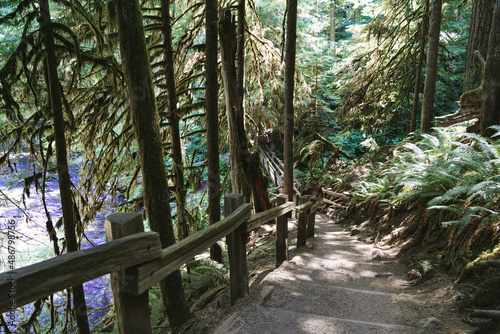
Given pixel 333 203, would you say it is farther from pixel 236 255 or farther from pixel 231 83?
pixel 236 255

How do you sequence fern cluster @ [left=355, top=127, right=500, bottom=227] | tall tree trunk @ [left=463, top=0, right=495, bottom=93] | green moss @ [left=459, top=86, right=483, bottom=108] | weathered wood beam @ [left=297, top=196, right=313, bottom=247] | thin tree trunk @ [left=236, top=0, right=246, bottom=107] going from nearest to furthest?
fern cluster @ [left=355, top=127, right=500, bottom=227], weathered wood beam @ [left=297, top=196, right=313, bottom=247], thin tree trunk @ [left=236, top=0, right=246, bottom=107], green moss @ [left=459, top=86, right=483, bottom=108], tall tree trunk @ [left=463, top=0, right=495, bottom=93]

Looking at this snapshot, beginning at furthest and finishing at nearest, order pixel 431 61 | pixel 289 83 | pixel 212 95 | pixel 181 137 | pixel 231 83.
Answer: pixel 431 61 → pixel 289 83 → pixel 231 83 → pixel 181 137 → pixel 212 95

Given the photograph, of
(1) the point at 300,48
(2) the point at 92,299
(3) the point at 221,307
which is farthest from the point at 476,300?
(1) the point at 300,48

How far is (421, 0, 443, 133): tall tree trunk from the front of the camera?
28.8 feet

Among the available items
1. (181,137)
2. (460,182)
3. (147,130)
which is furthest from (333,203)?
(147,130)

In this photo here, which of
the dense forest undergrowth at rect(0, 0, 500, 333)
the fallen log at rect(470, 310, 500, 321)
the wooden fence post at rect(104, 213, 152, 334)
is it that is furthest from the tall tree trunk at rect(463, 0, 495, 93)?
the wooden fence post at rect(104, 213, 152, 334)

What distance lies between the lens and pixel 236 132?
7.26 metres

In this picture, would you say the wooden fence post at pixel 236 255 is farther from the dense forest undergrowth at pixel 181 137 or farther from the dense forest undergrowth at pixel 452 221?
the dense forest undergrowth at pixel 452 221

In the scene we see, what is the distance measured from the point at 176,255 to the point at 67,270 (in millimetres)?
1105

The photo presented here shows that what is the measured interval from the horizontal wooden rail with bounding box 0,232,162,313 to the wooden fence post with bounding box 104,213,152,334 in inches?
3.1

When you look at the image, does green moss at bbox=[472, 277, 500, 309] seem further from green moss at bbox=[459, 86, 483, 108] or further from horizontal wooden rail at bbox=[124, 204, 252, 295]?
green moss at bbox=[459, 86, 483, 108]

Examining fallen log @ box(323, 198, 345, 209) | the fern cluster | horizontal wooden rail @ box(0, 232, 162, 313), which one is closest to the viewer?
horizontal wooden rail @ box(0, 232, 162, 313)

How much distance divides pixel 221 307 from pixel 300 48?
15.1m

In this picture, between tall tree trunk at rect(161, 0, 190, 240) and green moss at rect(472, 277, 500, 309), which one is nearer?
green moss at rect(472, 277, 500, 309)
